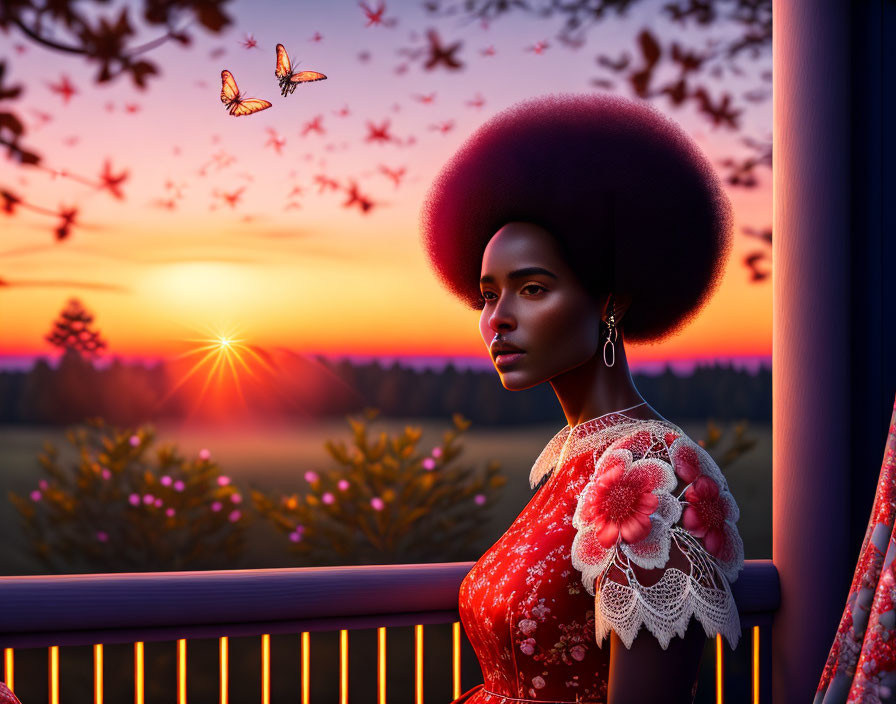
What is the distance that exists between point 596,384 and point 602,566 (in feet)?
1.26

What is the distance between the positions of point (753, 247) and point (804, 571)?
59.9 inches

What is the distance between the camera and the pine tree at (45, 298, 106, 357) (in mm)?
3129

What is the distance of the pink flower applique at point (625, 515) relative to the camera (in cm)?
125

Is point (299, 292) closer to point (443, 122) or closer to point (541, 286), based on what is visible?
point (443, 122)

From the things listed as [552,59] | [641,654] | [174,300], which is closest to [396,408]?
[174,300]

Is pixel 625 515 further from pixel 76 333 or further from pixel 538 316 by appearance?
pixel 76 333

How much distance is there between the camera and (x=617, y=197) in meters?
1.53

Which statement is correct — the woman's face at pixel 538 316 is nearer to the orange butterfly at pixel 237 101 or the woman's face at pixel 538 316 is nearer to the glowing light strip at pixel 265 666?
the orange butterfly at pixel 237 101

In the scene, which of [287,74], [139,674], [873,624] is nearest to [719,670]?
[873,624]

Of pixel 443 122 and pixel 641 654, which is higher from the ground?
pixel 443 122

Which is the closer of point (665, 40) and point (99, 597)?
point (99, 597)

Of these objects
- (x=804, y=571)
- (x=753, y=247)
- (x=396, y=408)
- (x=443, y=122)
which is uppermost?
(x=443, y=122)

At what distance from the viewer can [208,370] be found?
10.6ft

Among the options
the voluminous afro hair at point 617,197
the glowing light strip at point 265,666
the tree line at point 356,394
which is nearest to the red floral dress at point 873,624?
the voluminous afro hair at point 617,197
